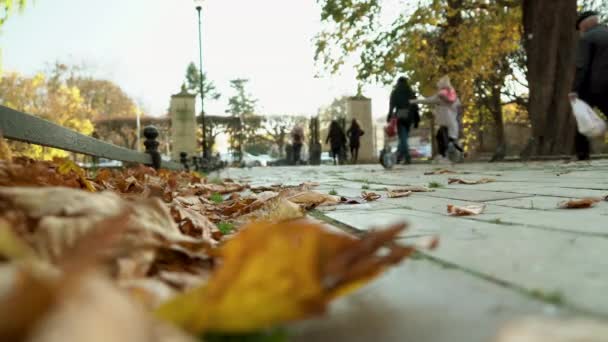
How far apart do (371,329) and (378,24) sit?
16.5m

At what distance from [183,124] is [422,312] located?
21.1m

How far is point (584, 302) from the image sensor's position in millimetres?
936

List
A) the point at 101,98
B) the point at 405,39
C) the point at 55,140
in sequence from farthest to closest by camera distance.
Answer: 1. the point at 101,98
2. the point at 405,39
3. the point at 55,140

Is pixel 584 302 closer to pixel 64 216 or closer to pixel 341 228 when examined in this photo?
pixel 64 216

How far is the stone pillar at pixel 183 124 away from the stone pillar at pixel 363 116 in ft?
26.4

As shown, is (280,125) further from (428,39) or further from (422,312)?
(422,312)

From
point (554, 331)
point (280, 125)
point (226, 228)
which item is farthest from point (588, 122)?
point (280, 125)

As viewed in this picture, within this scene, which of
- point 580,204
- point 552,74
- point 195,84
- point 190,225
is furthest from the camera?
point 195,84

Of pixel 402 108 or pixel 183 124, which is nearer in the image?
pixel 402 108

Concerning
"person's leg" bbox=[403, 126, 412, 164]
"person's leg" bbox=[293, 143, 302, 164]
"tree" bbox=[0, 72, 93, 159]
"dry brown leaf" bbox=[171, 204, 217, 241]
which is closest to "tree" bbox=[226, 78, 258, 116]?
"tree" bbox=[0, 72, 93, 159]

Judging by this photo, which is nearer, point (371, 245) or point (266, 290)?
point (266, 290)

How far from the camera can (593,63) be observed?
8203mm

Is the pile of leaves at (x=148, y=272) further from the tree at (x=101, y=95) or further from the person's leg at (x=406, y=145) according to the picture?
the tree at (x=101, y=95)

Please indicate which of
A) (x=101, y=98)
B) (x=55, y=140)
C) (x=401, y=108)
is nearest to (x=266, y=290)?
(x=55, y=140)
